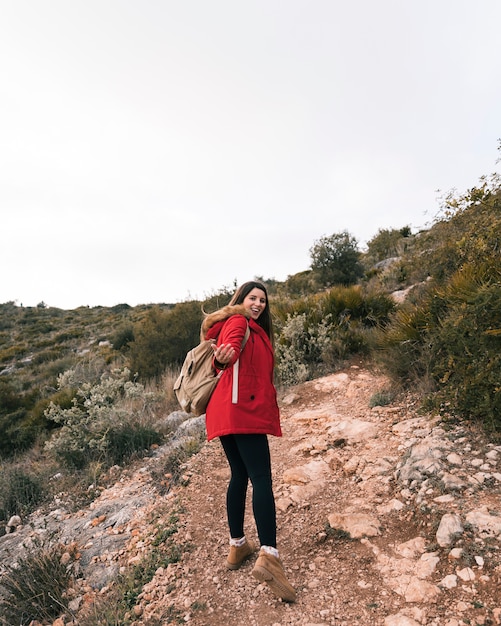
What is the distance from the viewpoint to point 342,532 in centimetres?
288

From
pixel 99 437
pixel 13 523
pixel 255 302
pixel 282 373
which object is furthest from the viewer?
pixel 282 373

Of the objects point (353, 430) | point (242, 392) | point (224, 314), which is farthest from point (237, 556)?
point (353, 430)

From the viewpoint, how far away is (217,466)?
14.5ft

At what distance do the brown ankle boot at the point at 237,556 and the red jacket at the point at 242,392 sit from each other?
3.05 feet

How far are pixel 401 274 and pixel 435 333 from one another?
7434 millimetres

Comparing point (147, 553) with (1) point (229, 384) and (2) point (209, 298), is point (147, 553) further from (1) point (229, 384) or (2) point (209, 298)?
(2) point (209, 298)

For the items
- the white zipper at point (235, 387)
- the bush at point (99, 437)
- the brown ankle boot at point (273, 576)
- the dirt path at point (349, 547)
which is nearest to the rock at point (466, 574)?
the dirt path at point (349, 547)

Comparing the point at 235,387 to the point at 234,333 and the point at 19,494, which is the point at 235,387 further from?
the point at 19,494

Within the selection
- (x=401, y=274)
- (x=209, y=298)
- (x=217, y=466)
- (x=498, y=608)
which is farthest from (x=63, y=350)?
(x=498, y=608)

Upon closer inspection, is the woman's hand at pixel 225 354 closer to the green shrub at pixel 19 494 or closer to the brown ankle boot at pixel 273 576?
the brown ankle boot at pixel 273 576

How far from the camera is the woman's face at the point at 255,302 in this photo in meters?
2.70

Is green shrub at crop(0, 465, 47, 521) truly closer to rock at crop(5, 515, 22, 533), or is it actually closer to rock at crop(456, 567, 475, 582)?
→ rock at crop(5, 515, 22, 533)

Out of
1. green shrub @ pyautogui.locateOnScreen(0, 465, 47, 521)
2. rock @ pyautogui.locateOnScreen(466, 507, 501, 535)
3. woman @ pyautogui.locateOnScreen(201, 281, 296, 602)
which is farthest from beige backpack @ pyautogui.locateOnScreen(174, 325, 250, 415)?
green shrub @ pyautogui.locateOnScreen(0, 465, 47, 521)

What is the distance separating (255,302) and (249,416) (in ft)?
2.50
